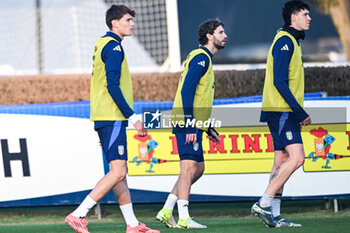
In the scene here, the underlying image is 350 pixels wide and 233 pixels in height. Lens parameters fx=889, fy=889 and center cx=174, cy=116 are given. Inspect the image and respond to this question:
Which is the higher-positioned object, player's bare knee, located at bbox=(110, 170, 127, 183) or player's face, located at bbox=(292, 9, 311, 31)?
player's face, located at bbox=(292, 9, 311, 31)

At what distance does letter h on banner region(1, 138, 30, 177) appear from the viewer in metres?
10.4

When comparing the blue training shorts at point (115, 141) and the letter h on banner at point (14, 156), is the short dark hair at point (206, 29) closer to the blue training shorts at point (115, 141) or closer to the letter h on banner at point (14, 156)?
the blue training shorts at point (115, 141)

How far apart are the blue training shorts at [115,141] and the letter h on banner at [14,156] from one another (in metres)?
2.60

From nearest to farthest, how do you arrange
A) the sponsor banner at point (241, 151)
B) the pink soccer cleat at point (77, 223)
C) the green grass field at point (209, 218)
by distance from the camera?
the pink soccer cleat at point (77, 223) → the green grass field at point (209, 218) → the sponsor banner at point (241, 151)

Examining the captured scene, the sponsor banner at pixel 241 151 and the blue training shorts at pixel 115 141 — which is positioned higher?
the blue training shorts at pixel 115 141

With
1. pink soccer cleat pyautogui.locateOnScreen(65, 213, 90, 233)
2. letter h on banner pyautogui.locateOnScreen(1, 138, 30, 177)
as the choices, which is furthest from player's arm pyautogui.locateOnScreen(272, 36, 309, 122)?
letter h on banner pyautogui.locateOnScreen(1, 138, 30, 177)

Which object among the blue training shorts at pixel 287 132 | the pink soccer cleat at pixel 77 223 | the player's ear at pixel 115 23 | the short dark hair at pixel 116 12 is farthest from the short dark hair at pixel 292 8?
the pink soccer cleat at pixel 77 223

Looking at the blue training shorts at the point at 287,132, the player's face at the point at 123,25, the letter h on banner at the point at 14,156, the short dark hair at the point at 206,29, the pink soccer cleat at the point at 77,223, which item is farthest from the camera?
the letter h on banner at the point at 14,156

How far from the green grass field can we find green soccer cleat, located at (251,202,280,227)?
0.27 ft

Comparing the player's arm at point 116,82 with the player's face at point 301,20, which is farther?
the player's face at point 301,20

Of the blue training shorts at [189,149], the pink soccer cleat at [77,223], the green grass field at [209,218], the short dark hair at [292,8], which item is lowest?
the green grass field at [209,218]

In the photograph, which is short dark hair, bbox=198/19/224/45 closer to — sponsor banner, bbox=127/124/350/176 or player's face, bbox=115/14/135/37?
player's face, bbox=115/14/135/37

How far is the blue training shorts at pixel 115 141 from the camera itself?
802 centimetres

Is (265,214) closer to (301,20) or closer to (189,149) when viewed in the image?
(189,149)
